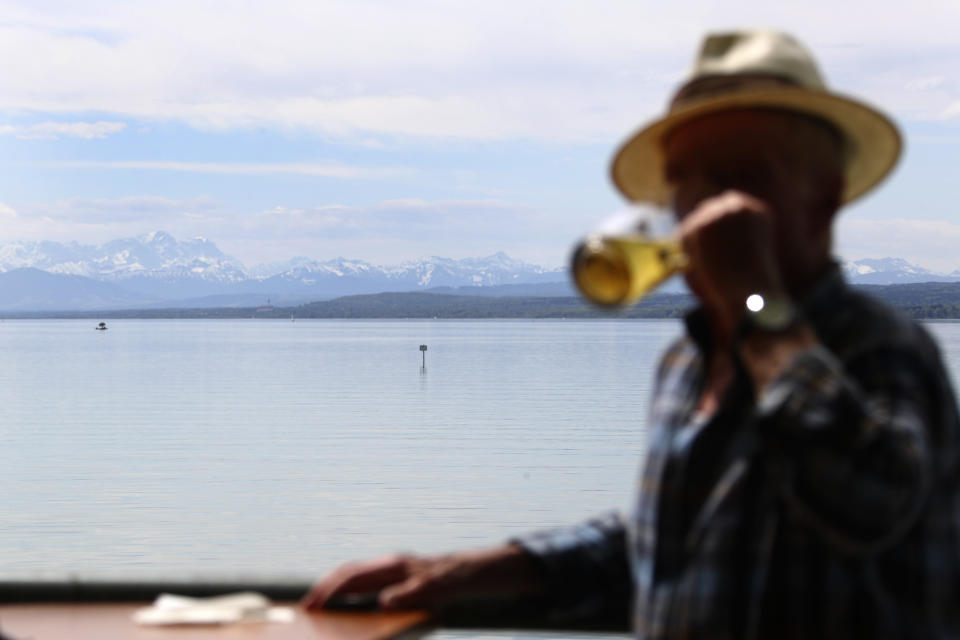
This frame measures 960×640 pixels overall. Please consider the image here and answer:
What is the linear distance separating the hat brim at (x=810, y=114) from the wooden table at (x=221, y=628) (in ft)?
2.87

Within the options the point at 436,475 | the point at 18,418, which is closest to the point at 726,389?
the point at 436,475

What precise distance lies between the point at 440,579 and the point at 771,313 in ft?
3.18

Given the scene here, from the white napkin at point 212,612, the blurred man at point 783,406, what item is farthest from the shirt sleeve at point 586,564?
the white napkin at point 212,612

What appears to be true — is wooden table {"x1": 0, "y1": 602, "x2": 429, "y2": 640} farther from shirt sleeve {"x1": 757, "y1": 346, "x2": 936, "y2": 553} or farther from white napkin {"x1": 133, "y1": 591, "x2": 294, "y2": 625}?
shirt sleeve {"x1": 757, "y1": 346, "x2": 936, "y2": 553}

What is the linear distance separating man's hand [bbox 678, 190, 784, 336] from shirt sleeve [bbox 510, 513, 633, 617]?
78cm

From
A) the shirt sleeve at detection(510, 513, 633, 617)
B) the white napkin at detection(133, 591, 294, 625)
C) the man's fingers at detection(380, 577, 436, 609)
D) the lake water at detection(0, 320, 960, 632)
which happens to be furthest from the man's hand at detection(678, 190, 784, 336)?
the lake water at detection(0, 320, 960, 632)

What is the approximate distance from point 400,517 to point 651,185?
25.7 m

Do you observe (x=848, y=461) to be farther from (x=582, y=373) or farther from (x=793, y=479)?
(x=582, y=373)

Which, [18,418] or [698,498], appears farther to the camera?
[18,418]

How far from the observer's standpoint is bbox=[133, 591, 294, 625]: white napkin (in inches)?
91.0

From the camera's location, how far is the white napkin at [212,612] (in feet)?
7.59

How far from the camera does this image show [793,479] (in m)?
1.50

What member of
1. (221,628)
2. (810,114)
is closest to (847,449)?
(810,114)

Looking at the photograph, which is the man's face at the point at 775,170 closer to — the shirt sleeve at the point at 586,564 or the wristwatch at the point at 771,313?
the wristwatch at the point at 771,313
